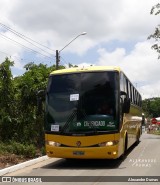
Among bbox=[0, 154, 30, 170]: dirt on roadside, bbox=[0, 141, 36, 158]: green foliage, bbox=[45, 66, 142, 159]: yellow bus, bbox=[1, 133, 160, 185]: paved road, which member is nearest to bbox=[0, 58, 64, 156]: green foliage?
bbox=[0, 141, 36, 158]: green foliage

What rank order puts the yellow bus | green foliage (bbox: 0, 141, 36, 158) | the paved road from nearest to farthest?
the paved road → the yellow bus → green foliage (bbox: 0, 141, 36, 158)

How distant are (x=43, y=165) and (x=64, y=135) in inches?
67.8

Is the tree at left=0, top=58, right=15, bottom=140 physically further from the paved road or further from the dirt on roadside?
the paved road

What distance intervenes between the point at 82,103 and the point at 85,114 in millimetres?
396

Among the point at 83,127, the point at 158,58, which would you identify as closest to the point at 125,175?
the point at 83,127

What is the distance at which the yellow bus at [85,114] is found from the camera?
14070mm

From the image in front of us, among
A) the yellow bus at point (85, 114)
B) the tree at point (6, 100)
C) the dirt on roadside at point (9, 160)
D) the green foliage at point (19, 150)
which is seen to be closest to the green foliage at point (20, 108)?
the tree at point (6, 100)

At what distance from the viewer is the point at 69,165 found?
15.1 metres

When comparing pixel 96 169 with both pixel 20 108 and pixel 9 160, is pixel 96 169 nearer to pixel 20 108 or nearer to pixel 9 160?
pixel 9 160

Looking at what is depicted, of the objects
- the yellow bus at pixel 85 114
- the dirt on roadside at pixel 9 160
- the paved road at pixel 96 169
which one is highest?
the yellow bus at pixel 85 114

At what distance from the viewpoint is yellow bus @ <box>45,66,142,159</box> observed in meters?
14.1

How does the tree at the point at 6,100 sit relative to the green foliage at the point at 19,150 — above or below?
above

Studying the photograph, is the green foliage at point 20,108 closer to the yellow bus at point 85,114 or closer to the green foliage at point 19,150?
the green foliage at point 19,150

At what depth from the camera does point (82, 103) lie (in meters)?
14.4
